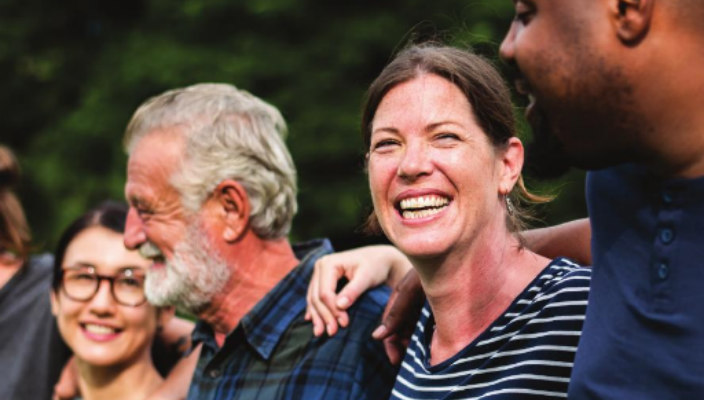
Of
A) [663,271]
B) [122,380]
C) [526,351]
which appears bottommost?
[122,380]

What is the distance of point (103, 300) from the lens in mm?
3916

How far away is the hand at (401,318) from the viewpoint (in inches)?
110

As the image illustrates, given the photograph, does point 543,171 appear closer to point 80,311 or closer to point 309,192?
point 80,311

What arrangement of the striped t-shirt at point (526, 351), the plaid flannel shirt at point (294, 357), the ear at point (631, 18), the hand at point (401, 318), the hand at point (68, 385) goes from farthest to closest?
the hand at point (68, 385), the plaid flannel shirt at point (294, 357), the hand at point (401, 318), the striped t-shirt at point (526, 351), the ear at point (631, 18)

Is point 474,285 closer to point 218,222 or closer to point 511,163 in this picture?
point 511,163

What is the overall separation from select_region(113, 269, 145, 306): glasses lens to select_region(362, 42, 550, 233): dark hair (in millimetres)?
1578

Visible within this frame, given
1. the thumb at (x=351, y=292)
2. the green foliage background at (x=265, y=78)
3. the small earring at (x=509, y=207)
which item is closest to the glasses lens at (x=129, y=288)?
the thumb at (x=351, y=292)

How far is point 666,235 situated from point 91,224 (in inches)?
112

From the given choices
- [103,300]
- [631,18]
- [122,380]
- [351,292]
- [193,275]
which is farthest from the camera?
[122,380]

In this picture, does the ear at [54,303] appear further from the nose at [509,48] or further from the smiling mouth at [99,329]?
the nose at [509,48]

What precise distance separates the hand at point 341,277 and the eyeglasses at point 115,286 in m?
1.01

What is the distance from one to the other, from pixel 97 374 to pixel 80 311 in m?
0.29

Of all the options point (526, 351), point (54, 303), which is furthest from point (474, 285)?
point (54, 303)

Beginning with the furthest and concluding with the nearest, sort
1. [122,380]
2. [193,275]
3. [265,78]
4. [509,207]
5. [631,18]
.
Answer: [265,78] → [122,380] → [193,275] → [509,207] → [631,18]
